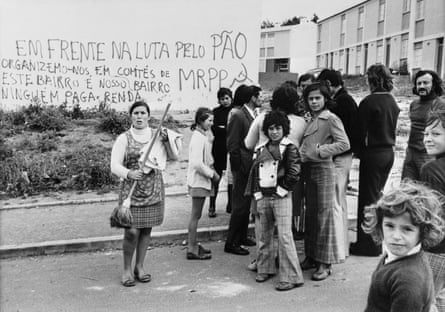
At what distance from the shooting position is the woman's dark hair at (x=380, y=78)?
5051 mm

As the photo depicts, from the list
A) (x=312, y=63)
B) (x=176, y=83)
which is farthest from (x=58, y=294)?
(x=312, y=63)

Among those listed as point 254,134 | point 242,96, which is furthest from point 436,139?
point 242,96

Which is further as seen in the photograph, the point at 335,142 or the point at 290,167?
the point at 335,142

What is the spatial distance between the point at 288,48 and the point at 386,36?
11990mm

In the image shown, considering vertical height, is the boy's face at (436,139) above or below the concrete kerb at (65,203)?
above

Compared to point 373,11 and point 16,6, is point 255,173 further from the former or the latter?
point 373,11

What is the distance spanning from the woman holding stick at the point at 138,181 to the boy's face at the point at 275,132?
0.96 meters

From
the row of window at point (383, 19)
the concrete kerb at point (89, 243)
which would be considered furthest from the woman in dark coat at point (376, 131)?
the row of window at point (383, 19)

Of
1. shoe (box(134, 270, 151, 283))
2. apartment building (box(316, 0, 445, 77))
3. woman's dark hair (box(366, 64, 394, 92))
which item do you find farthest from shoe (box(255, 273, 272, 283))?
apartment building (box(316, 0, 445, 77))

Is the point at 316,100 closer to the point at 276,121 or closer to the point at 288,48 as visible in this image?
the point at 276,121

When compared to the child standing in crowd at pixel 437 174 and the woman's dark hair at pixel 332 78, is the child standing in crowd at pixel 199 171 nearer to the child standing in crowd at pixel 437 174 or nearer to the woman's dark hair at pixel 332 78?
the woman's dark hair at pixel 332 78

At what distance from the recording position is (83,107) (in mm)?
10211

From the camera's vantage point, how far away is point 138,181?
179 inches

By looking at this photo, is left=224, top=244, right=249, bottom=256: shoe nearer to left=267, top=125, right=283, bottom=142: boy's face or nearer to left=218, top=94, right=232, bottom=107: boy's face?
left=267, top=125, right=283, bottom=142: boy's face
